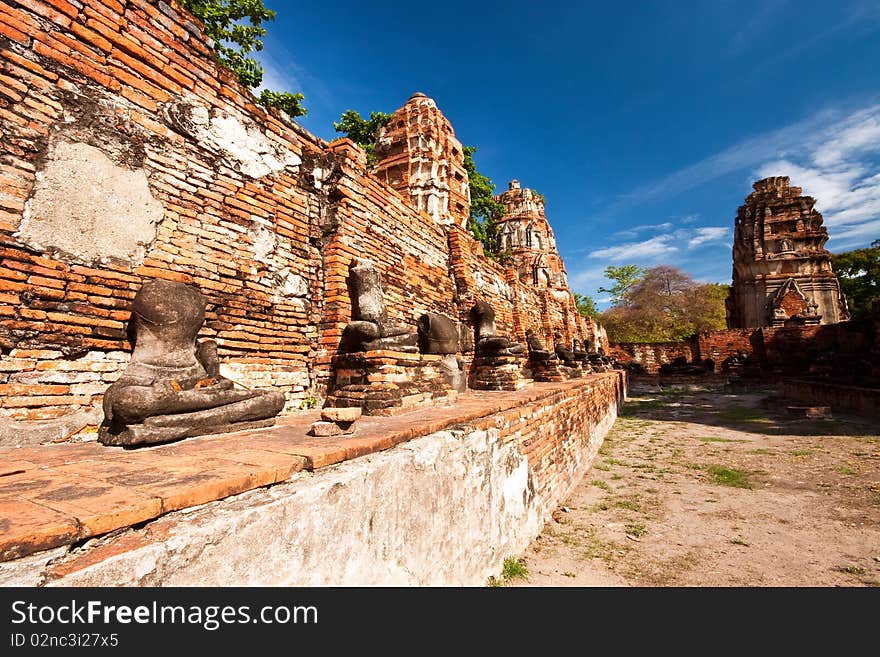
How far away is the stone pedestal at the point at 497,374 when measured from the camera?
673 cm

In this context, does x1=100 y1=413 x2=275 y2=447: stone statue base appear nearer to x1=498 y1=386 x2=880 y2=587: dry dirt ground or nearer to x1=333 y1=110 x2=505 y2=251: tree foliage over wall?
x1=498 y1=386 x2=880 y2=587: dry dirt ground

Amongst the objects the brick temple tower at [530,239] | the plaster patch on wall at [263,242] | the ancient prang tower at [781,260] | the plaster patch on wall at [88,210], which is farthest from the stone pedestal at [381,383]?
the ancient prang tower at [781,260]

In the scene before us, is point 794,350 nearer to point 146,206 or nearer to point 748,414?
point 748,414

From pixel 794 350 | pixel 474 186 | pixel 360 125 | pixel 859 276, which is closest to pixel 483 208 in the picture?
pixel 474 186

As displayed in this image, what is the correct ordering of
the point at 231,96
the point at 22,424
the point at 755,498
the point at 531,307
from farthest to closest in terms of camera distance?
1. the point at 531,307
2. the point at 755,498
3. the point at 231,96
4. the point at 22,424

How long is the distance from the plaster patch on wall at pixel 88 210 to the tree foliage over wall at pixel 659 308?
38222 mm

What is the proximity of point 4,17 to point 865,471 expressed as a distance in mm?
9374

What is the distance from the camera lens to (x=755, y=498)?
449cm

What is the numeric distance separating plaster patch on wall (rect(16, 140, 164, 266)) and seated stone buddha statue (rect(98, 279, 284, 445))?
15.5 inches

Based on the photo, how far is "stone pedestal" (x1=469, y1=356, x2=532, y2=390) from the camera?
22.1 feet

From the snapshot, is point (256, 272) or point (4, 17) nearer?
point (4, 17)

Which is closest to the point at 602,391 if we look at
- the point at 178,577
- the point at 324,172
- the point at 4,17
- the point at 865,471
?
the point at 865,471

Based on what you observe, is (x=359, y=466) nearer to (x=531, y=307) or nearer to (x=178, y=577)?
(x=178, y=577)

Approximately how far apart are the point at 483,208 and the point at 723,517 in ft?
60.0
